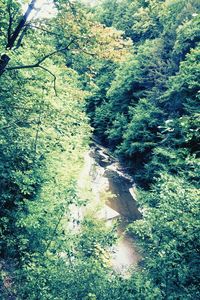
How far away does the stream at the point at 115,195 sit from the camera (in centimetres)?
1553

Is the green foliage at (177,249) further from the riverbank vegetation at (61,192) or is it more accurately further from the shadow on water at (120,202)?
the shadow on water at (120,202)

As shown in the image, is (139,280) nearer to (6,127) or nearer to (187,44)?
(6,127)

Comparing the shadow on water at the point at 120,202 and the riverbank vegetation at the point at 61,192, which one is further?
the shadow on water at the point at 120,202

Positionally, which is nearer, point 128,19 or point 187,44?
point 187,44

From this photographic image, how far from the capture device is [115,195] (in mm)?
17953

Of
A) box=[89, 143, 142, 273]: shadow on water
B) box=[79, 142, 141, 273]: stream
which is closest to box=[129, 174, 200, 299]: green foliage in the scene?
box=[89, 143, 142, 273]: shadow on water

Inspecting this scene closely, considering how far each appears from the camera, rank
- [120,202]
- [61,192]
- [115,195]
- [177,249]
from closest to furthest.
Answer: [177,249] → [61,192] → [115,195] → [120,202]

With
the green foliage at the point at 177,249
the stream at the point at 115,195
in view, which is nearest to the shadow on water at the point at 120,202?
the stream at the point at 115,195

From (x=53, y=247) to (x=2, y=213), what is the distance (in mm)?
2323

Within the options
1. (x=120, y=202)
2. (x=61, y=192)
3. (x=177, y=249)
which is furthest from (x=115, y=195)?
(x=177, y=249)

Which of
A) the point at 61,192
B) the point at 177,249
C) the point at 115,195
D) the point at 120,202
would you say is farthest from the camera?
the point at 120,202

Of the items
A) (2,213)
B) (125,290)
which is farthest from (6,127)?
(125,290)

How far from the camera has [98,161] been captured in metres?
31.2

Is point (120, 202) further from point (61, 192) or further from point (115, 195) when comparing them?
point (61, 192)
